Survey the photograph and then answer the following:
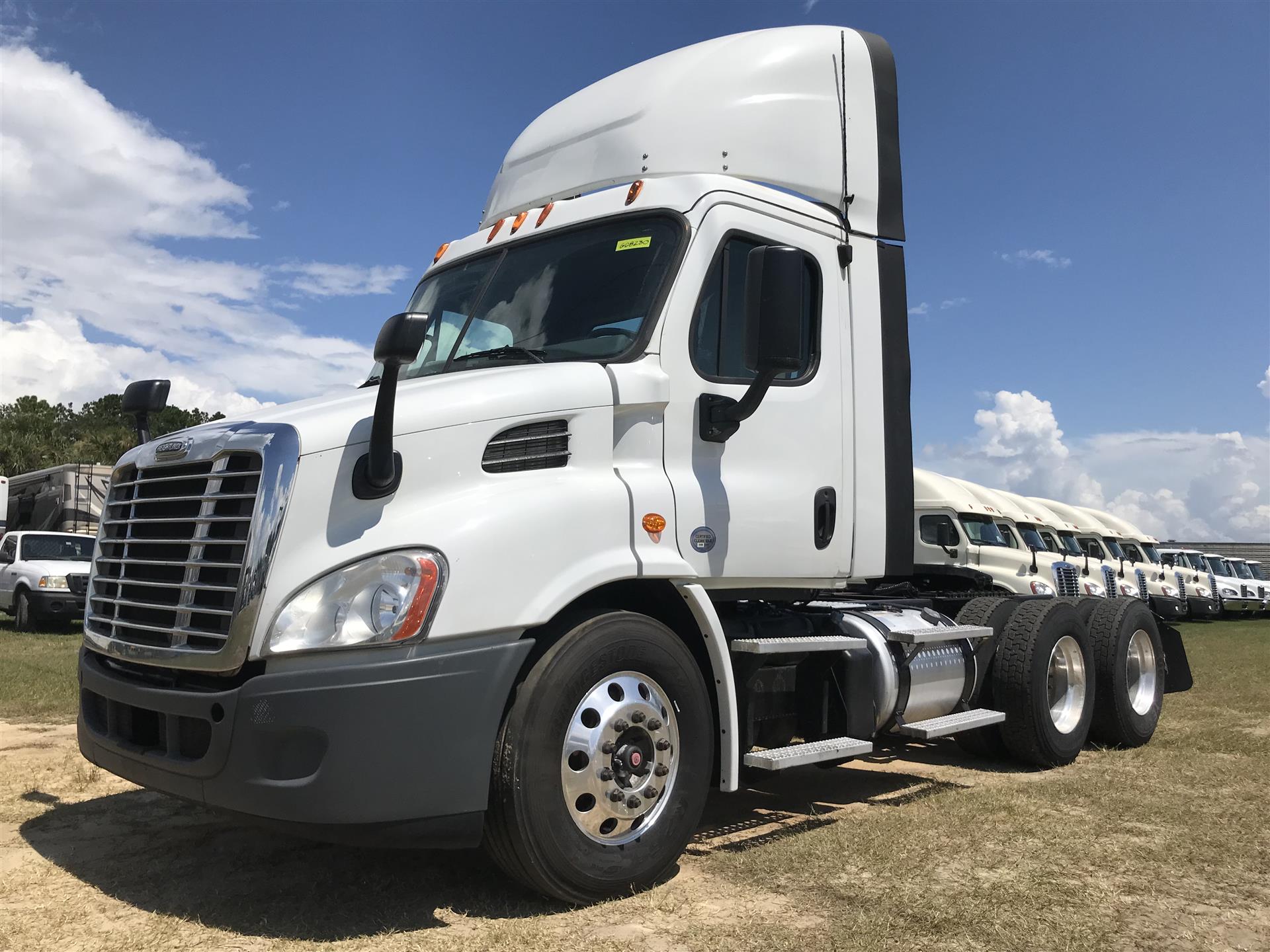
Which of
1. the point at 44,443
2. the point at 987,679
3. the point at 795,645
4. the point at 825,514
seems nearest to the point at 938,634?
the point at 987,679

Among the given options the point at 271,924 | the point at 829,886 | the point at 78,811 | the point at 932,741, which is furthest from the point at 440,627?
the point at 932,741

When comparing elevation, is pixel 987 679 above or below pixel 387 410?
below

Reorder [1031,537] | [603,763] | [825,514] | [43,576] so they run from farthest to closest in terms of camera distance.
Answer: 1. [1031,537]
2. [43,576]
3. [825,514]
4. [603,763]

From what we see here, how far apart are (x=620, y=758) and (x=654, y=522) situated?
3.21ft

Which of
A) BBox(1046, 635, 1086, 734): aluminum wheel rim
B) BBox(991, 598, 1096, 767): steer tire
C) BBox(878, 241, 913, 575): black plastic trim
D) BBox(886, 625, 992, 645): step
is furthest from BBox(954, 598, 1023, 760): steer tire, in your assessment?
BBox(878, 241, 913, 575): black plastic trim

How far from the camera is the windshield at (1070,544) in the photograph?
2194 centimetres

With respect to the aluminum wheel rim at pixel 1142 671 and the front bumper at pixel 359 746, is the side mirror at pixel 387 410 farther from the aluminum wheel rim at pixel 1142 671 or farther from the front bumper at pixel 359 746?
the aluminum wheel rim at pixel 1142 671

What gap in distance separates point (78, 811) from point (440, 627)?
3.19 meters

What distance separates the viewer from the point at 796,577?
5410mm

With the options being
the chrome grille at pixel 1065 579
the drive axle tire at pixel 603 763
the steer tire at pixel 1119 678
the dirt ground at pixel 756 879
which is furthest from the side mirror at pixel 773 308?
the chrome grille at pixel 1065 579

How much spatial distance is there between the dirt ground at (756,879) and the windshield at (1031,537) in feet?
43.2

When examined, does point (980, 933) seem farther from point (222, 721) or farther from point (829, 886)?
point (222, 721)

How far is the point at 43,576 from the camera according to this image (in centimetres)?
1766

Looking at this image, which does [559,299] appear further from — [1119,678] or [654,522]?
[1119,678]
